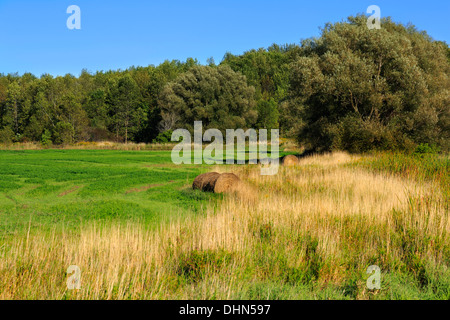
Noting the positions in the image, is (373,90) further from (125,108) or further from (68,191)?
(125,108)

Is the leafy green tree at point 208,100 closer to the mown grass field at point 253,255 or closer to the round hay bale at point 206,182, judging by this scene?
the round hay bale at point 206,182

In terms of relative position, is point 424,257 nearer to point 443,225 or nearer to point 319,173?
point 443,225

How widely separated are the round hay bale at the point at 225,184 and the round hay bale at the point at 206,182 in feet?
0.70

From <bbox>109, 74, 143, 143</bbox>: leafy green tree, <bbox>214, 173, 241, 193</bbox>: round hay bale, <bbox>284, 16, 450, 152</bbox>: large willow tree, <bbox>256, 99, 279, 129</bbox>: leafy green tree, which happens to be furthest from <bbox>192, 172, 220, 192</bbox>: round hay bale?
<bbox>109, 74, 143, 143</bbox>: leafy green tree

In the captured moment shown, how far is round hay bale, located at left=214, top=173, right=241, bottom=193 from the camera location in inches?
505

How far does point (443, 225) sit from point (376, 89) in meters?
15.7

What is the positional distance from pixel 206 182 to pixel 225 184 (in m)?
0.94

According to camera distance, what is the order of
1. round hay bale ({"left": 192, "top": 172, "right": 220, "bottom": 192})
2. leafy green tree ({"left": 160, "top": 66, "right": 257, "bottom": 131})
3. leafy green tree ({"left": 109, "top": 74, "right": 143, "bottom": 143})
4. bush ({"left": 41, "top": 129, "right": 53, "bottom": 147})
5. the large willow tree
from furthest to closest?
leafy green tree ({"left": 109, "top": 74, "right": 143, "bottom": 143}) < leafy green tree ({"left": 160, "top": 66, "right": 257, "bottom": 131}) < bush ({"left": 41, "top": 129, "right": 53, "bottom": 147}) < the large willow tree < round hay bale ({"left": 192, "top": 172, "right": 220, "bottom": 192})

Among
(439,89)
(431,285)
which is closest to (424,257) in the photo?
(431,285)

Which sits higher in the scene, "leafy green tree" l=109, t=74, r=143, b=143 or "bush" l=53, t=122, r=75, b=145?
"leafy green tree" l=109, t=74, r=143, b=143

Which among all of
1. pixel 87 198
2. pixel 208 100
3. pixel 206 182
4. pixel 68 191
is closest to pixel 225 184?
pixel 206 182

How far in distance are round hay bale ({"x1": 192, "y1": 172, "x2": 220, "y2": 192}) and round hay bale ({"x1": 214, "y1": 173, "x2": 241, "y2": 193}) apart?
0.70 feet

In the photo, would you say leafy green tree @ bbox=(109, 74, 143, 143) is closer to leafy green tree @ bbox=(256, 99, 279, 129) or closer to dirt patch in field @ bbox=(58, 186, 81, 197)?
leafy green tree @ bbox=(256, 99, 279, 129)

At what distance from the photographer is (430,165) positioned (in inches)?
525
